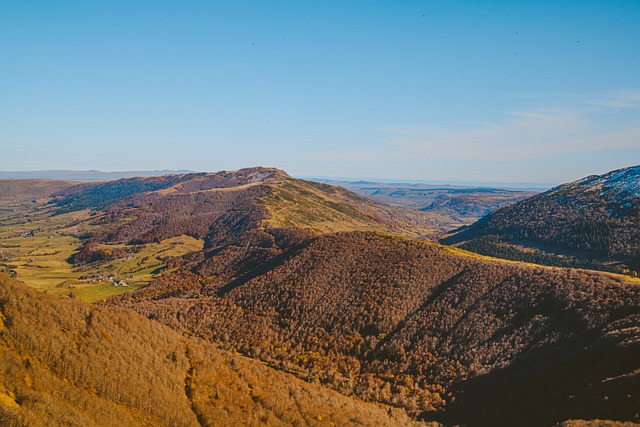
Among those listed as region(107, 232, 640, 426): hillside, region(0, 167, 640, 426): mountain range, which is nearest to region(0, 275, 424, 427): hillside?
region(0, 167, 640, 426): mountain range

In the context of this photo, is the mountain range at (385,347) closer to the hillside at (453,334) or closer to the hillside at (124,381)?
the hillside at (124,381)

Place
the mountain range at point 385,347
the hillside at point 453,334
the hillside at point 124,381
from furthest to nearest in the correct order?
the hillside at point 453,334
the mountain range at point 385,347
the hillside at point 124,381

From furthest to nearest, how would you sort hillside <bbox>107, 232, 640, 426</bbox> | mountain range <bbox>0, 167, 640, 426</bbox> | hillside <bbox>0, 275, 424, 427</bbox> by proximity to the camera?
1. hillside <bbox>107, 232, 640, 426</bbox>
2. mountain range <bbox>0, 167, 640, 426</bbox>
3. hillside <bbox>0, 275, 424, 427</bbox>

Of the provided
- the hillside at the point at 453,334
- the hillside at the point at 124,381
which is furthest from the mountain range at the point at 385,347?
the hillside at the point at 453,334

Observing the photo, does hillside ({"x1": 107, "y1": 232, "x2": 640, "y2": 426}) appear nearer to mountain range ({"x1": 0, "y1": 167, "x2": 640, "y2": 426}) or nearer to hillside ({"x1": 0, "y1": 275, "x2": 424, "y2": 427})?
mountain range ({"x1": 0, "y1": 167, "x2": 640, "y2": 426})

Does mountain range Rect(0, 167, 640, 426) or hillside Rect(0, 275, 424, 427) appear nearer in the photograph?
hillside Rect(0, 275, 424, 427)

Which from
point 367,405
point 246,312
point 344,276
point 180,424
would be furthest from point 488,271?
point 180,424

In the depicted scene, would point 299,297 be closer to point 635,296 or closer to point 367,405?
point 367,405
